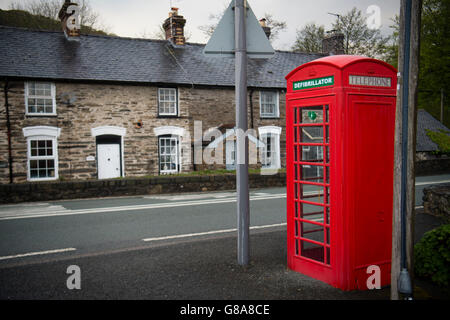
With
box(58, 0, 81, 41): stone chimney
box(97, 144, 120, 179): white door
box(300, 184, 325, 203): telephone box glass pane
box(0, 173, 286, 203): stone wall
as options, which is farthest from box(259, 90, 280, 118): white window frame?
Answer: box(58, 0, 81, 41): stone chimney

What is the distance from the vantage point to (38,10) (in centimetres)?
3631

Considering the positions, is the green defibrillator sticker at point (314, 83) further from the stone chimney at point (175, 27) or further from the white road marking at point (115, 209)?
the stone chimney at point (175, 27)

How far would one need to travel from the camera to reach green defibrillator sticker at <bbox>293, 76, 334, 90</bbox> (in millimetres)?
4430

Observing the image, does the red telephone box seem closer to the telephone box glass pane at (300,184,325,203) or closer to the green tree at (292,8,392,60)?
the telephone box glass pane at (300,184,325,203)

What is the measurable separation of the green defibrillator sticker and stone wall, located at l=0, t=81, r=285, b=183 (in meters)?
16.6

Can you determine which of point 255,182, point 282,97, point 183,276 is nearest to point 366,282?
point 183,276

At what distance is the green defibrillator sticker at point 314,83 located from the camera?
443 cm

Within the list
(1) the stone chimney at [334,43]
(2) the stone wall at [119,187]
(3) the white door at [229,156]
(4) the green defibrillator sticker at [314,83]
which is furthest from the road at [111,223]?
(1) the stone chimney at [334,43]

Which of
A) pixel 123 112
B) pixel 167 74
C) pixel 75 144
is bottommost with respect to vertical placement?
pixel 75 144

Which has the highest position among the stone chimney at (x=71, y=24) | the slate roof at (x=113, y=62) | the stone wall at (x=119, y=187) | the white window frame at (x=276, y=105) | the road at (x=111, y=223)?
the stone chimney at (x=71, y=24)

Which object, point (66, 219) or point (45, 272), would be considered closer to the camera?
point (45, 272)

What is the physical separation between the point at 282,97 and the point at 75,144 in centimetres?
1221

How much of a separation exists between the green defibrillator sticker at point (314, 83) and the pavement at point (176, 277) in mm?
2286
